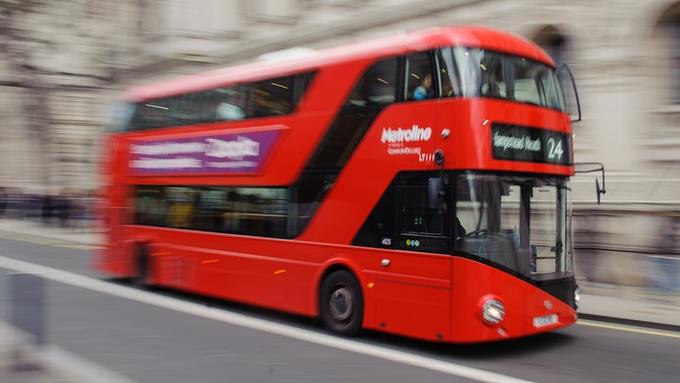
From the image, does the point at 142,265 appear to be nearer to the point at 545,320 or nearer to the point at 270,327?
the point at 270,327

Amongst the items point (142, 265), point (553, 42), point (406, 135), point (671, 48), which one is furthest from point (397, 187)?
point (553, 42)

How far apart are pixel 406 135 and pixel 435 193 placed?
0.89 m

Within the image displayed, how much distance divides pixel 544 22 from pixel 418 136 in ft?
37.3

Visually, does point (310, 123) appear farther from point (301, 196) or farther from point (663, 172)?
point (663, 172)

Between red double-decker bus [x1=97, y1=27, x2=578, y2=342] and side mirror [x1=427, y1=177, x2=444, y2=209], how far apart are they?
0.01m

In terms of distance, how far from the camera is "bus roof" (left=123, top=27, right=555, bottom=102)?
24.1 feet

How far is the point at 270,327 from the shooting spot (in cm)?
871

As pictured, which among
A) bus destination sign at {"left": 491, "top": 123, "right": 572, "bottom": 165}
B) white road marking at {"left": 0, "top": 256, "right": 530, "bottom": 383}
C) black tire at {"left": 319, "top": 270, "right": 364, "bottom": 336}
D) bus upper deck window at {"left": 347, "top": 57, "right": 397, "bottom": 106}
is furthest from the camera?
black tire at {"left": 319, "top": 270, "right": 364, "bottom": 336}

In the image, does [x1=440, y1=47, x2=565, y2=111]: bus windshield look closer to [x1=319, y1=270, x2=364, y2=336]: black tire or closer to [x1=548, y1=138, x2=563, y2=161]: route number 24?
[x1=548, y1=138, x2=563, y2=161]: route number 24

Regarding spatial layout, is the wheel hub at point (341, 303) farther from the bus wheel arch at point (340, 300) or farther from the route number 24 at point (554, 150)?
the route number 24 at point (554, 150)

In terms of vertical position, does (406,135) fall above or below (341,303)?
above

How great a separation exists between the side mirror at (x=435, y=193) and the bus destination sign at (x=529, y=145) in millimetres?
646

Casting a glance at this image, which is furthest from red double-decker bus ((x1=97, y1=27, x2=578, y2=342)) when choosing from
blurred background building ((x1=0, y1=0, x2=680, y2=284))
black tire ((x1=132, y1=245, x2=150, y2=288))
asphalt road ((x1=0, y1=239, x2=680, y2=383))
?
blurred background building ((x1=0, y1=0, x2=680, y2=284))

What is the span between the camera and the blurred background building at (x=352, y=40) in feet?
48.1
